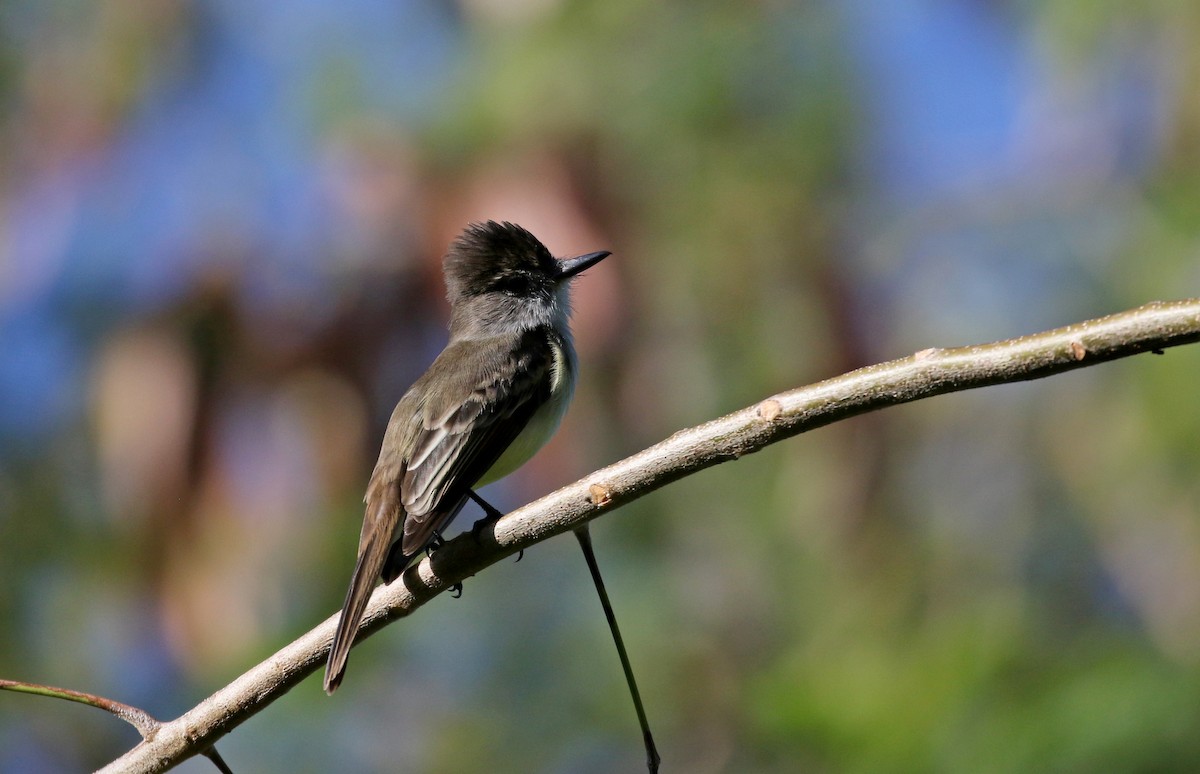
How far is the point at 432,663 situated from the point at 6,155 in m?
4.52

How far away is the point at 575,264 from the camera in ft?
16.9

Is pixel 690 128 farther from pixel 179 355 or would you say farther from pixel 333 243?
pixel 179 355

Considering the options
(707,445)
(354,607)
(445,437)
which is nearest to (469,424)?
(445,437)

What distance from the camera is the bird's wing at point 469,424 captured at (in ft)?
12.3

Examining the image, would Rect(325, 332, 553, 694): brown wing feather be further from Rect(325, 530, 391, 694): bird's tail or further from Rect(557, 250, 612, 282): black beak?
Rect(557, 250, 612, 282): black beak

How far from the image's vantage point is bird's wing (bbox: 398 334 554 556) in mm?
3748

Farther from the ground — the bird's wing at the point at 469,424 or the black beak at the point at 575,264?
the black beak at the point at 575,264

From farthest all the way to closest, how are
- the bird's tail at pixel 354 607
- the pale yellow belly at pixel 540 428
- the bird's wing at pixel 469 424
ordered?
the pale yellow belly at pixel 540 428
the bird's wing at pixel 469 424
the bird's tail at pixel 354 607

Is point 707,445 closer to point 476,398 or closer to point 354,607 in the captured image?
point 354,607

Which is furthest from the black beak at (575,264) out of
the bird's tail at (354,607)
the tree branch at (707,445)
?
the tree branch at (707,445)

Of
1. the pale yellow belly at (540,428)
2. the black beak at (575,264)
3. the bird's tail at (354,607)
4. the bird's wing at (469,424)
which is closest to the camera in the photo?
the bird's tail at (354,607)

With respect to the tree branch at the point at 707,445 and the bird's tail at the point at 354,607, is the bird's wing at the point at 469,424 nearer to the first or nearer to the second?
the bird's tail at the point at 354,607

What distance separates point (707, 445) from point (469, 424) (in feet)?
6.31

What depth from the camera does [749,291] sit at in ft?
23.5
